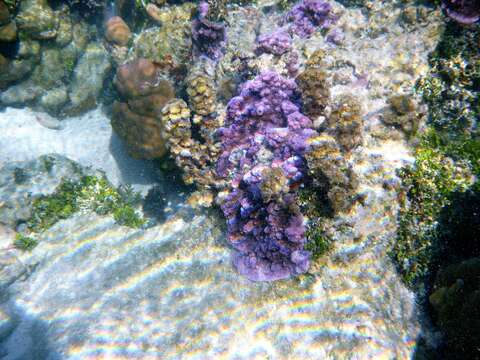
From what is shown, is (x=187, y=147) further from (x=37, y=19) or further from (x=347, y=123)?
(x=37, y=19)

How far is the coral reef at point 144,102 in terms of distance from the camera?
674cm

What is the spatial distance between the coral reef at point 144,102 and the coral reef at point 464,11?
5633 millimetres

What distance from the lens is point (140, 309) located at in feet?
15.5

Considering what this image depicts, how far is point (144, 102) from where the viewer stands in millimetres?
6762

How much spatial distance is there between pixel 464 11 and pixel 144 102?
6.37 meters

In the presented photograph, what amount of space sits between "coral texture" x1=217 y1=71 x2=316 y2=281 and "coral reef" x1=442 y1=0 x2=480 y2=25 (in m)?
3.19

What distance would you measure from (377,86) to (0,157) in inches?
355

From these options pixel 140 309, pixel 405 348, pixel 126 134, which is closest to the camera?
pixel 405 348

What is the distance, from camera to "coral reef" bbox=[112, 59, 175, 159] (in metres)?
6.74

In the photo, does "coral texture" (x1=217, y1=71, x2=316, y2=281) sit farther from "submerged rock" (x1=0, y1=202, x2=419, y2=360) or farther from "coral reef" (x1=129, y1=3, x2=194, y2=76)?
"coral reef" (x1=129, y1=3, x2=194, y2=76)

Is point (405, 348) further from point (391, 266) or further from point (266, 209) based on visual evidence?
point (266, 209)

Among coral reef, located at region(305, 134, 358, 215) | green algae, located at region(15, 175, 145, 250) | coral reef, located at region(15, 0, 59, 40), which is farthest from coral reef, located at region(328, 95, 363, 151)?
coral reef, located at region(15, 0, 59, 40)

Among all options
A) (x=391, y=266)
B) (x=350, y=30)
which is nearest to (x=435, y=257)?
(x=391, y=266)

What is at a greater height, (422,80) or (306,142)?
(422,80)
